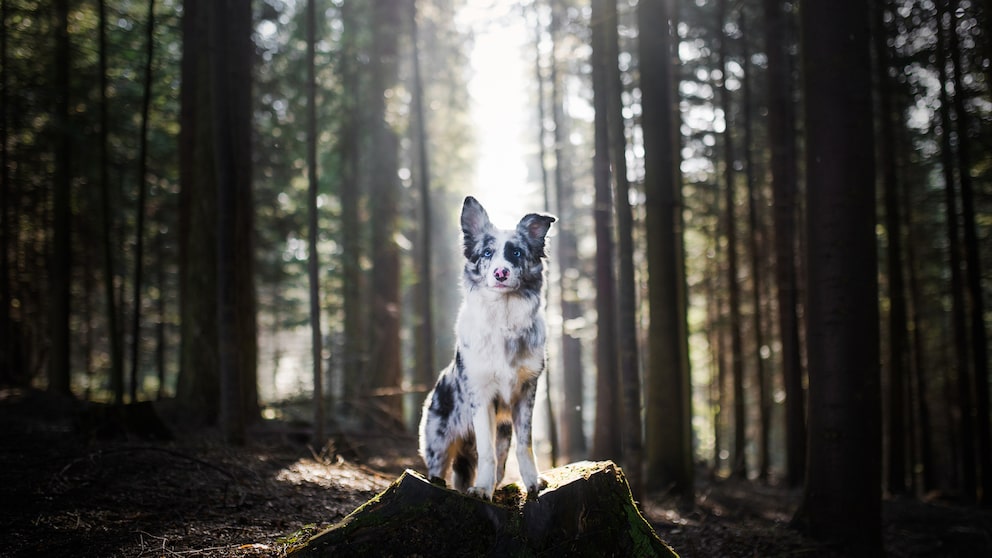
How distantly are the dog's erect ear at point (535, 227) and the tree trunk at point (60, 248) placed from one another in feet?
43.5

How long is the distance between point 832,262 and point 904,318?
30.8 ft

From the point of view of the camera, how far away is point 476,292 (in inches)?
217

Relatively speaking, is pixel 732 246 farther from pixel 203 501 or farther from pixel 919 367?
pixel 203 501

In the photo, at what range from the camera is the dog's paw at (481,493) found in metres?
5.00

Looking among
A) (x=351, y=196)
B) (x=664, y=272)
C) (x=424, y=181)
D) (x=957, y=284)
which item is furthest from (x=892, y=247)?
(x=351, y=196)

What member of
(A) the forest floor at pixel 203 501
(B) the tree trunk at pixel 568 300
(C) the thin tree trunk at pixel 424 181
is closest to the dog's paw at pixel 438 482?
(A) the forest floor at pixel 203 501

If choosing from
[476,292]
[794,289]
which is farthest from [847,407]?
[794,289]

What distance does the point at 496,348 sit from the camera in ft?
17.4

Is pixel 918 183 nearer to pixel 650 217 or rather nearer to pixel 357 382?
pixel 650 217

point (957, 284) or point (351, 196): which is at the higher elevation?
point (351, 196)

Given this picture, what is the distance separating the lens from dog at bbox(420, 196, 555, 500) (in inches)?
207

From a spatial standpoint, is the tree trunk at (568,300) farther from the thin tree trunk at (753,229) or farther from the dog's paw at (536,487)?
the dog's paw at (536,487)

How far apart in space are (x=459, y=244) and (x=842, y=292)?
17.4 feet

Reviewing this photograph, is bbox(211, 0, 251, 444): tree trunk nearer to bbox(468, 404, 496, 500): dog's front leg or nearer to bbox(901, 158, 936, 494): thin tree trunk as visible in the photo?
bbox(468, 404, 496, 500): dog's front leg
